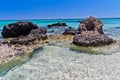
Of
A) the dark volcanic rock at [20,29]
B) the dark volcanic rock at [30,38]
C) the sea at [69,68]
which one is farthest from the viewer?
the dark volcanic rock at [20,29]

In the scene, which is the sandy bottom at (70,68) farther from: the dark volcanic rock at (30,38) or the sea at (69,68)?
the dark volcanic rock at (30,38)

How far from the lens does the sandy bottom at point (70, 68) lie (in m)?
11.2

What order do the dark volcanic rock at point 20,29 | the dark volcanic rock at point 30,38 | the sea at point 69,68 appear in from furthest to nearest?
the dark volcanic rock at point 20,29 < the dark volcanic rock at point 30,38 < the sea at point 69,68

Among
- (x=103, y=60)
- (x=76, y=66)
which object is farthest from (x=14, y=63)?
(x=103, y=60)

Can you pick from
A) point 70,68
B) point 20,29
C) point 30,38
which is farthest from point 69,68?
point 20,29

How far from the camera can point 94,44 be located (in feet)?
62.4

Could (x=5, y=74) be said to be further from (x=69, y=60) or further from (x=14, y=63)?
(x=69, y=60)

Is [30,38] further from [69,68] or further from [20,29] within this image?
[69,68]

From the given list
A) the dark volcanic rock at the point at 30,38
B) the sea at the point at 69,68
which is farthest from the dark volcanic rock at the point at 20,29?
the sea at the point at 69,68

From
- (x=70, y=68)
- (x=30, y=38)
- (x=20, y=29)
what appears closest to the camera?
(x=70, y=68)

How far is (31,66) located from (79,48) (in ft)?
19.8

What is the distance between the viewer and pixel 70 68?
40.7 feet

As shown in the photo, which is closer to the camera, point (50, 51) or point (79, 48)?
point (50, 51)

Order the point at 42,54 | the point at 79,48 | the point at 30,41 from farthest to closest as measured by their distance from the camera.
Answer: the point at 30,41
the point at 79,48
the point at 42,54
